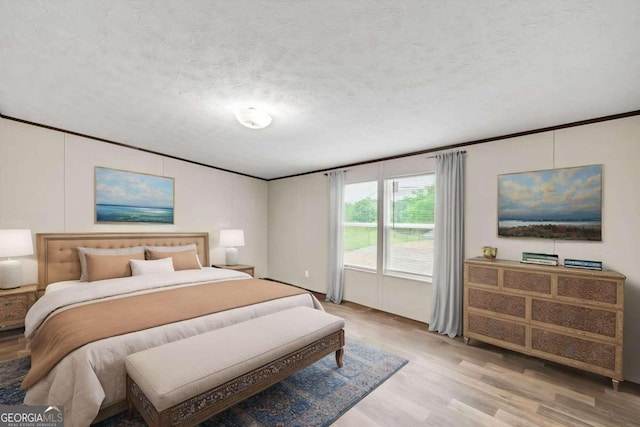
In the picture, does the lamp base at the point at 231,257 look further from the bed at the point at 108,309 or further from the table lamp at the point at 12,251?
the table lamp at the point at 12,251

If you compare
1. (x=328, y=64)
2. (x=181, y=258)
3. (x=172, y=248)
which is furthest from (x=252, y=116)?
(x=172, y=248)

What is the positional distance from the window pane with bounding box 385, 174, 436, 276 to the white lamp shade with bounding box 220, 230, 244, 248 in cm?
261

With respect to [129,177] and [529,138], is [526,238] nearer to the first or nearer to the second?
[529,138]

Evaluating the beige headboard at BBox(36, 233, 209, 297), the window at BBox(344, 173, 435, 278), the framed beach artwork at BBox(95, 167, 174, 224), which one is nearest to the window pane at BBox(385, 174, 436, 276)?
the window at BBox(344, 173, 435, 278)

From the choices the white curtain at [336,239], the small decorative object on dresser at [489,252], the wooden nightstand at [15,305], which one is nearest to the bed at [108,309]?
the wooden nightstand at [15,305]

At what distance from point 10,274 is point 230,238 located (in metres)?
2.63

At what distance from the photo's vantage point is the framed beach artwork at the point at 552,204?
8.73 feet

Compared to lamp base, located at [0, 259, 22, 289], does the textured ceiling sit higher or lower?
higher

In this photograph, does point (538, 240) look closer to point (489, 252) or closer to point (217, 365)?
point (489, 252)

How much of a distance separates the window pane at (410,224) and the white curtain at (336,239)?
2.73ft

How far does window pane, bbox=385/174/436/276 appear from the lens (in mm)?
3873

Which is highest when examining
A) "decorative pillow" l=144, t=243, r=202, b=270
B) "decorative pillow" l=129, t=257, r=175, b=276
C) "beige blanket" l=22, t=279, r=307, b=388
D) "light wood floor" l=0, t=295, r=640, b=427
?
"decorative pillow" l=144, t=243, r=202, b=270

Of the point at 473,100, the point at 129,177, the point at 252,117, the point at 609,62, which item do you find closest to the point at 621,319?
the point at 609,62

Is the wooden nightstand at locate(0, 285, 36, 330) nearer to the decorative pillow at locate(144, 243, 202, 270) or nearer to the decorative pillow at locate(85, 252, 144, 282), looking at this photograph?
the decorative pillow at locate(85, 252, 144, 282)
